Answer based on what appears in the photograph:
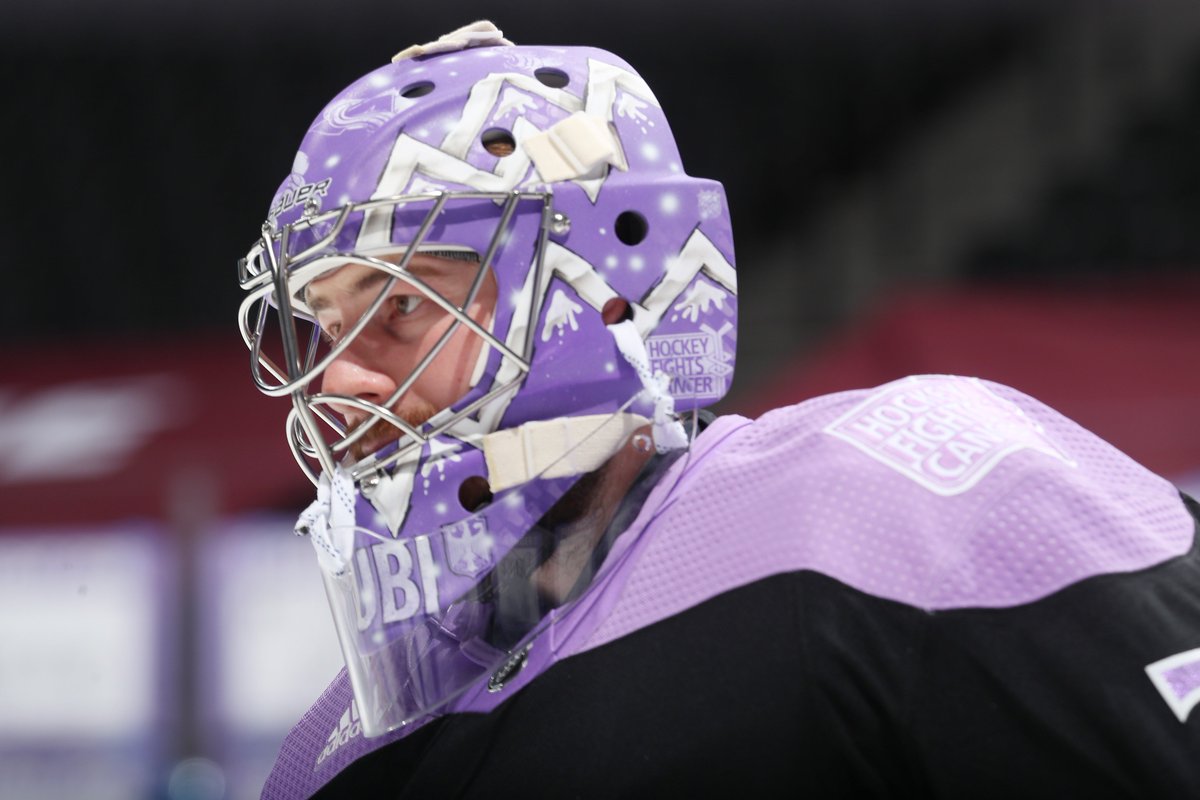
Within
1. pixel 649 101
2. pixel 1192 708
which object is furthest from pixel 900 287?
pixel 1192 708

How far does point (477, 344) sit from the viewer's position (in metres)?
1.12

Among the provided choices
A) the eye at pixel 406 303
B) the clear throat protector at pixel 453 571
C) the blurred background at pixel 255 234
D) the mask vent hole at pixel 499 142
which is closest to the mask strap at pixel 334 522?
the clear throat protector at pixel 453 571

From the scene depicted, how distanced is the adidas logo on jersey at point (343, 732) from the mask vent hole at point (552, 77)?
0.52 m

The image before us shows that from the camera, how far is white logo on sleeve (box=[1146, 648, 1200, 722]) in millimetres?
870

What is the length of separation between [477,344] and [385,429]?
3.9 inches

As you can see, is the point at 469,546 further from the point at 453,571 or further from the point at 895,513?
the point at 895,513

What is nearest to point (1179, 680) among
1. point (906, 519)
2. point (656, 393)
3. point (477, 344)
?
point (906, 519)

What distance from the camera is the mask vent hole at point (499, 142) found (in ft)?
3.76

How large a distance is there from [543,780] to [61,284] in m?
4.81

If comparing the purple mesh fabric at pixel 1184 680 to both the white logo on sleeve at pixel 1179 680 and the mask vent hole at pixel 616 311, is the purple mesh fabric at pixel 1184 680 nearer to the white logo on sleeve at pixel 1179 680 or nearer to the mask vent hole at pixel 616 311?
the white logo on sleeve at pixel 1179 680

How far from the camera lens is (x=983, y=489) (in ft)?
3.13

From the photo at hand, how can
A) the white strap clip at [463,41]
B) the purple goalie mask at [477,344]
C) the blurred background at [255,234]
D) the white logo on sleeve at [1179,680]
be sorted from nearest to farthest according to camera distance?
the white logo on sleeve at [1179,680], the purple goalie mask at [477,344], the white strap clip at [463,41], the blurred background at [255,234]

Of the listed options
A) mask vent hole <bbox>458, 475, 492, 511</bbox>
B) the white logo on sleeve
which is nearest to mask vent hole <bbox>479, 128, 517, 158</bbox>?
mask vent hole <bbox>458, 475, 492, 511</bbox>

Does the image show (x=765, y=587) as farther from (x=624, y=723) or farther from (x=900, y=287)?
(x=900, y=287)
